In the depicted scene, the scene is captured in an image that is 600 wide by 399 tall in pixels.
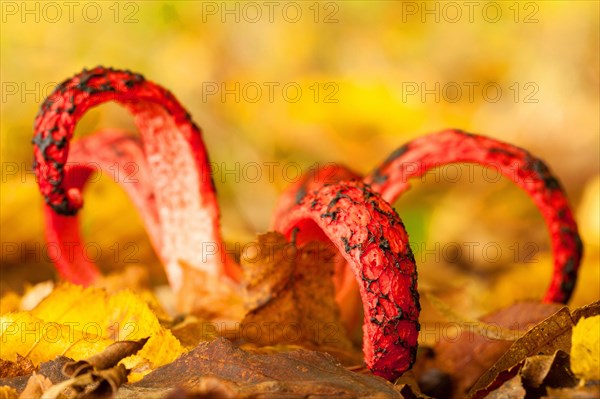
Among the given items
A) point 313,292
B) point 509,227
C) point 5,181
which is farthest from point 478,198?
point 5,181

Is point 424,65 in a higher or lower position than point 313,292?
higher

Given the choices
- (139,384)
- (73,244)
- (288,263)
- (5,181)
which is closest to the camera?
(139,384)

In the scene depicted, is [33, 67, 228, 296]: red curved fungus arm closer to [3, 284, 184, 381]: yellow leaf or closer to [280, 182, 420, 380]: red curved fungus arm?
[3, 284, 184, 381]: yellow leaf

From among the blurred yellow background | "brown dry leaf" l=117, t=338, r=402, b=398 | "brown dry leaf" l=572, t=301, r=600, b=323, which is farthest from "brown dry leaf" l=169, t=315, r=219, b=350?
the blurred yellow background

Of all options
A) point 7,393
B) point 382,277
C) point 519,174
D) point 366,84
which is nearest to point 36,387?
point 7,393

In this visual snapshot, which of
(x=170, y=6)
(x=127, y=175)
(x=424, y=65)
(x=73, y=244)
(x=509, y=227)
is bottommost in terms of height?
(x=509, y=227)

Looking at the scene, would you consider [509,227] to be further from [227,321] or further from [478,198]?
[227,321]
